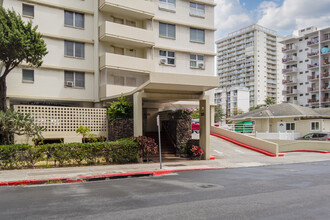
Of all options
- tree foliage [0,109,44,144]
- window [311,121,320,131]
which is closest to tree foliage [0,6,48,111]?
tree foliage [0,109,44,144]

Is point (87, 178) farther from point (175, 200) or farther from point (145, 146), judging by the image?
point (175, 200)

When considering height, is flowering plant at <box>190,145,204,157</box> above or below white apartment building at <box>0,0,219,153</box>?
below

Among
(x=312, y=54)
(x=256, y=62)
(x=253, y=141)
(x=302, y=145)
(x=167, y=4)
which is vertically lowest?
(x=302, y=145)

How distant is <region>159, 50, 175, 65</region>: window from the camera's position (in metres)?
26.7

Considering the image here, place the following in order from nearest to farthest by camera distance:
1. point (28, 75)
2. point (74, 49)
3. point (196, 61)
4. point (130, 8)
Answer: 1. point (28, 75)
2. point (74, 49)
3. point (130, 8)
4. point (196, 61)

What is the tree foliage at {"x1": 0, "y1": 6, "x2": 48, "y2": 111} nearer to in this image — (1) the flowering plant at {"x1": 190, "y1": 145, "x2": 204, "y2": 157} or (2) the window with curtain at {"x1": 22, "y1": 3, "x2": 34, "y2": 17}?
(2) the window with curtain at {"x1": 22, "y1": 3, "x2": 34, "y2": 17}

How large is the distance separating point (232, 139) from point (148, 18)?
1280cm

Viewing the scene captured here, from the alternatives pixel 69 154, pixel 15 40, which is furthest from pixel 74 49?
pixel 69 154

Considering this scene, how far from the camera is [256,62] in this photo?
124m

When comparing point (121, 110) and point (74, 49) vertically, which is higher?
point (74, 49)

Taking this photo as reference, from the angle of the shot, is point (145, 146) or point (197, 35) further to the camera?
point (197, 35)

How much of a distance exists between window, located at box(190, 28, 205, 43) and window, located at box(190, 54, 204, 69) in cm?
152

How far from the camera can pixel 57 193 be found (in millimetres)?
8867

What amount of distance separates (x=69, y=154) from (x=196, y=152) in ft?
24.9
